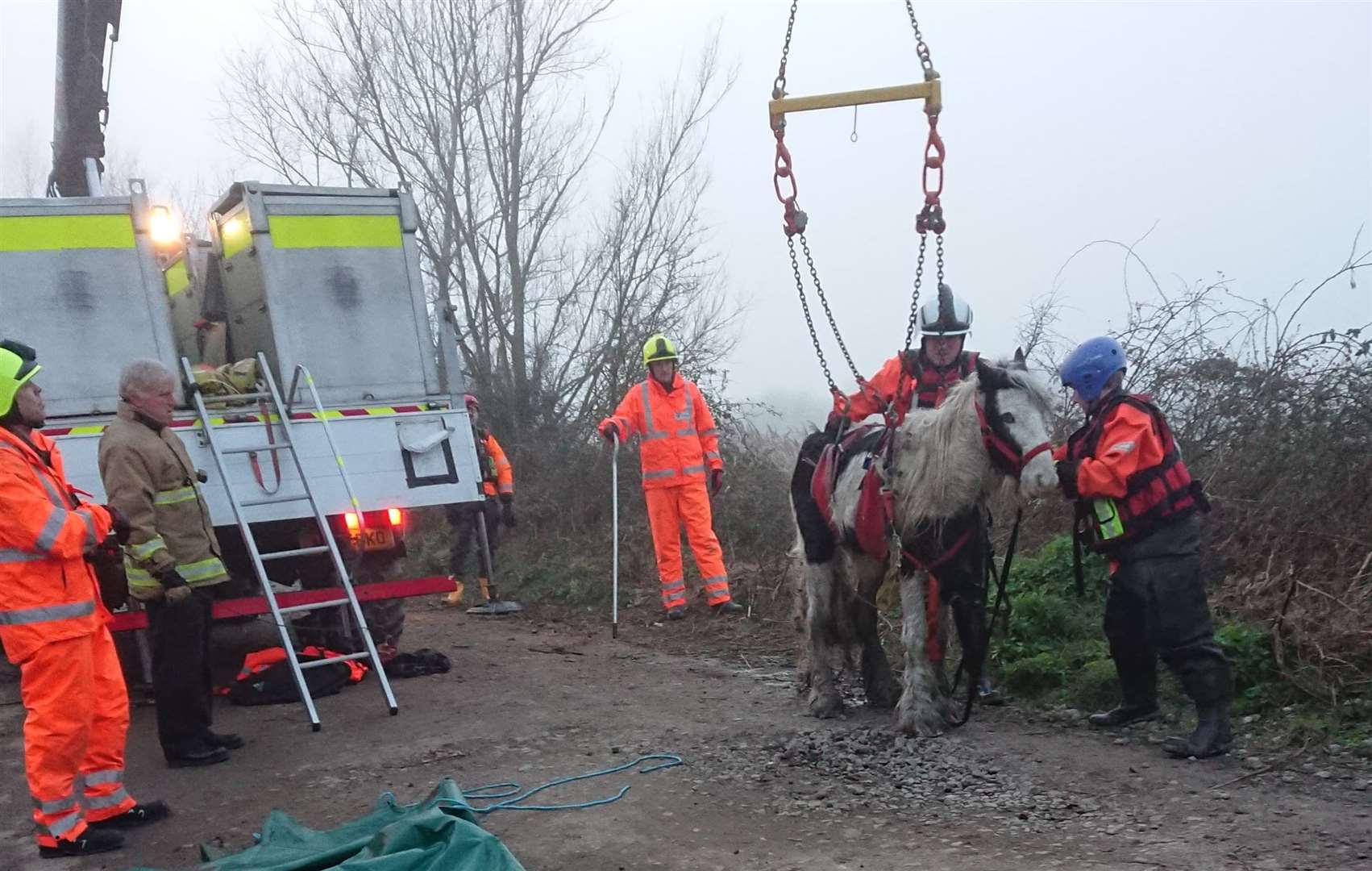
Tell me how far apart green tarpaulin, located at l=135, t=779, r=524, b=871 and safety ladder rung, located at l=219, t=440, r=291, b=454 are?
277 cm

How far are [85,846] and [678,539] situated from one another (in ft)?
16.5

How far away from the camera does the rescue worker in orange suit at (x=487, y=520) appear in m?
9.97

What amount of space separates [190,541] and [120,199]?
2570 millimetres

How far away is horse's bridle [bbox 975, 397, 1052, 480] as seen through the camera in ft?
15.4

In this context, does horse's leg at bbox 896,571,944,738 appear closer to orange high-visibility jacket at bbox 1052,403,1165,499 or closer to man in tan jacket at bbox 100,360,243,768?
orange high-visibility jacket at bbox 1052,403,1165,499

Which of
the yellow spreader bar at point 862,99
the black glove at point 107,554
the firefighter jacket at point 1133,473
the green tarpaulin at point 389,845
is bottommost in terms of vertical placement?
the green tarpaulin at point 389,845

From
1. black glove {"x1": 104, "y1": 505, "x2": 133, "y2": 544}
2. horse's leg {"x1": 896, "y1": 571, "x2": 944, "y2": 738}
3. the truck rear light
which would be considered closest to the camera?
black glove {"x1": 104, "y1": 505, "x2": 133, "y2": 544}

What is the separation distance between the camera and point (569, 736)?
561cm

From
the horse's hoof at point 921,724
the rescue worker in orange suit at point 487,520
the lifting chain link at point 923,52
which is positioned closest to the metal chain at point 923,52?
the lifting chain link at point 923,52

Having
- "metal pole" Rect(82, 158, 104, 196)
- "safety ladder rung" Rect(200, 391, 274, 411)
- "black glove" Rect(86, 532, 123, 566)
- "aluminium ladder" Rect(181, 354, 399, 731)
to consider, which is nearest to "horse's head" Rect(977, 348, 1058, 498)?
"aluminium ladder" Rect(181, 354, 399, 731)

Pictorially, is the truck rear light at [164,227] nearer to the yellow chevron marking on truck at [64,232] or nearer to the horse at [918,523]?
the yellow chevron marking on truck at [64,232]

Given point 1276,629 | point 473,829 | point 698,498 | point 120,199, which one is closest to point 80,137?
point 120,199

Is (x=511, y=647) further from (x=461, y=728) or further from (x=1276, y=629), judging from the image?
(x=1276, y=629)

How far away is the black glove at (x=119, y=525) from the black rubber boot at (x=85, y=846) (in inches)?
50.1
